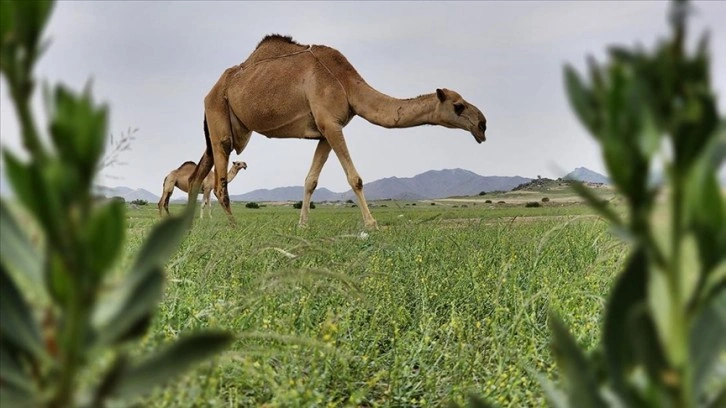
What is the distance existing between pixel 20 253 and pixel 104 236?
0.07 metres

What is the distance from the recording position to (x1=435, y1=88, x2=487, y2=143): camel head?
284 inches

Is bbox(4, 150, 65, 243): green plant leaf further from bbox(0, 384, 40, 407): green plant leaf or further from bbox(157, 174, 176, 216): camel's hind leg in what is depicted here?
bbox(157, 174, 176, 216): camel's hind leg

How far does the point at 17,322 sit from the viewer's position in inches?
10.1

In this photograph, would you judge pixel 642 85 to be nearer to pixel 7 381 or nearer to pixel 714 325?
pixel 714 325

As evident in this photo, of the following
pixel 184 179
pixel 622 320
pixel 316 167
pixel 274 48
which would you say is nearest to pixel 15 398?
pixel 622 320

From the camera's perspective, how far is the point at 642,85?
22 centimetres

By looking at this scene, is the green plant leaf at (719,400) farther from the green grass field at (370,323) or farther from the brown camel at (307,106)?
the brown camel at (307,106)

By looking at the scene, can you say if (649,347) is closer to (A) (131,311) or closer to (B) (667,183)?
(B) (667,183)

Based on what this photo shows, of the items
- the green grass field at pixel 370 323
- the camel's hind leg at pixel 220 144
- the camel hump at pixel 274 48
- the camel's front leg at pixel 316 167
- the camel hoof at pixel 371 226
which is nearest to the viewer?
the green grass field at pixel 370 323

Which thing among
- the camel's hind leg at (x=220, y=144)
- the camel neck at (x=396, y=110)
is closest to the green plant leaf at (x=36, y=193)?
the camel neck at (x=396, y=110)

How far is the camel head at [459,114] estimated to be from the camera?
7207 millimetres

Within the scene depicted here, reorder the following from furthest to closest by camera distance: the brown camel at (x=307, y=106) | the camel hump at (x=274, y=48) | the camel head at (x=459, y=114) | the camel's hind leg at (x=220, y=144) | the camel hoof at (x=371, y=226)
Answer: the camel hump at (x=274, y=48)
the camel's hind leg at (x=220, y=144)
the brown camel at (x=307, y=106)
the camel head at (x=459, y=114)
the camel hoof at (x=371, y=226)

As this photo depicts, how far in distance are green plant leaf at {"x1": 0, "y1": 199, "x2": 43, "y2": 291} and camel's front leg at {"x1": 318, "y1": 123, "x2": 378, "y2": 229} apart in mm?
6696

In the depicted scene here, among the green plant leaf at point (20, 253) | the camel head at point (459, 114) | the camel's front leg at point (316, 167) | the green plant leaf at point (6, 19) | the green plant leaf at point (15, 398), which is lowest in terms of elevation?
the green plant leaf at point (15, 398)
